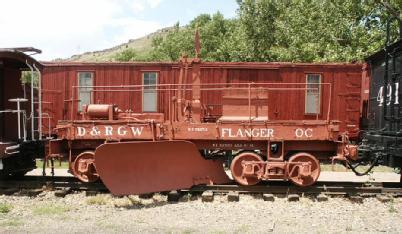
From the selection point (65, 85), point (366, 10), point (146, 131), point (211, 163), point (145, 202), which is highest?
point (366, 10)

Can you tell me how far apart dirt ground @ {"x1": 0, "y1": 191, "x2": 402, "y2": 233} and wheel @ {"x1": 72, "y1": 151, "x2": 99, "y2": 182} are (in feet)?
1.61

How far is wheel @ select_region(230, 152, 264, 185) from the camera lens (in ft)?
30.0

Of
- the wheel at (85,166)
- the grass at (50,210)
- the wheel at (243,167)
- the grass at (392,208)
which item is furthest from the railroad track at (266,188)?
the grass at (50,210)

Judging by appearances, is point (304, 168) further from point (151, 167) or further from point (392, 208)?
point (151, 167)

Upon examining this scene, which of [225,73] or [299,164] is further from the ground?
[225,73]

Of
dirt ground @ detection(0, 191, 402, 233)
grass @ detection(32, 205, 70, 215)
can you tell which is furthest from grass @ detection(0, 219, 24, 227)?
grass @ detection(32, 205, 70, 215)

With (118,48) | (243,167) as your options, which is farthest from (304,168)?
(118,48)

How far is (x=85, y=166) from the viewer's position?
9266 millimetres

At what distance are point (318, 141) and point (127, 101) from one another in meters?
7.46

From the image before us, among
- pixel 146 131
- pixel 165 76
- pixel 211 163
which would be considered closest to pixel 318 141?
pixel 211 163

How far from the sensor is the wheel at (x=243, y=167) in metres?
9.14

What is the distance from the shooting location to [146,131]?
9039mm

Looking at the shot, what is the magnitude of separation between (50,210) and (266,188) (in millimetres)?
4371

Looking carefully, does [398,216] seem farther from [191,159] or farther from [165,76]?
[165,76]
